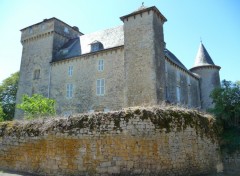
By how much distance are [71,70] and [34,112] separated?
6.78m

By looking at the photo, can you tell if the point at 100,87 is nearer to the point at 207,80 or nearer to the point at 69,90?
the point at 69,90

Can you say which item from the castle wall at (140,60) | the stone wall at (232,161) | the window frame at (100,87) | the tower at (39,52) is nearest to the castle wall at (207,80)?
the castle wall at (140,60)

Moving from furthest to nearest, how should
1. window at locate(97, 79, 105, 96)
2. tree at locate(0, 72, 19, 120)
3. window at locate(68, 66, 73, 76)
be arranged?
tree at locate(0, 72, 19, 120), window at locate(68, 66, 73, 76), window at locate(97, 79, 105, 96)

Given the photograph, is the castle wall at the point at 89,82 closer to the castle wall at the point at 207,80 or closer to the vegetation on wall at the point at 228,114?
the vegetation on wall at the point at 228,114

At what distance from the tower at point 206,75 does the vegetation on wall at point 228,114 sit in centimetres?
1155

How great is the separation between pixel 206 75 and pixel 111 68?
12110 mm

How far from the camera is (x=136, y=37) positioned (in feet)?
62.0

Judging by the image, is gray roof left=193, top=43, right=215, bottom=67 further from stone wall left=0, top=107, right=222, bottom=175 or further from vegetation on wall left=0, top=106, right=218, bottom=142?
stone wall left=0, top=107, right=222, bottom=175

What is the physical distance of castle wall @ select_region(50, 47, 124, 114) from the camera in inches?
781

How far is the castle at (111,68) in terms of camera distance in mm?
18125

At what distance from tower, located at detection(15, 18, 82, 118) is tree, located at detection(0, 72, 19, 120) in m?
6.76

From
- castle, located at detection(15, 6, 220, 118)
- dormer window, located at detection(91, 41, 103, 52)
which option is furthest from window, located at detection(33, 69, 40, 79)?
dormer window, located at detection(91, 41, 103, 52)

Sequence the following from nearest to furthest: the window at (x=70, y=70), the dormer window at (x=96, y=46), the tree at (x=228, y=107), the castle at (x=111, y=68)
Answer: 1. the tree at (x=228, y=107)
2. the castle at (x=111, y=68)
3. the dormer window at (x=96, y=46)
4. the window at (x=70, y=70)

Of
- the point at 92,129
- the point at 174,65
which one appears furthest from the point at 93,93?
the point at 92,129
